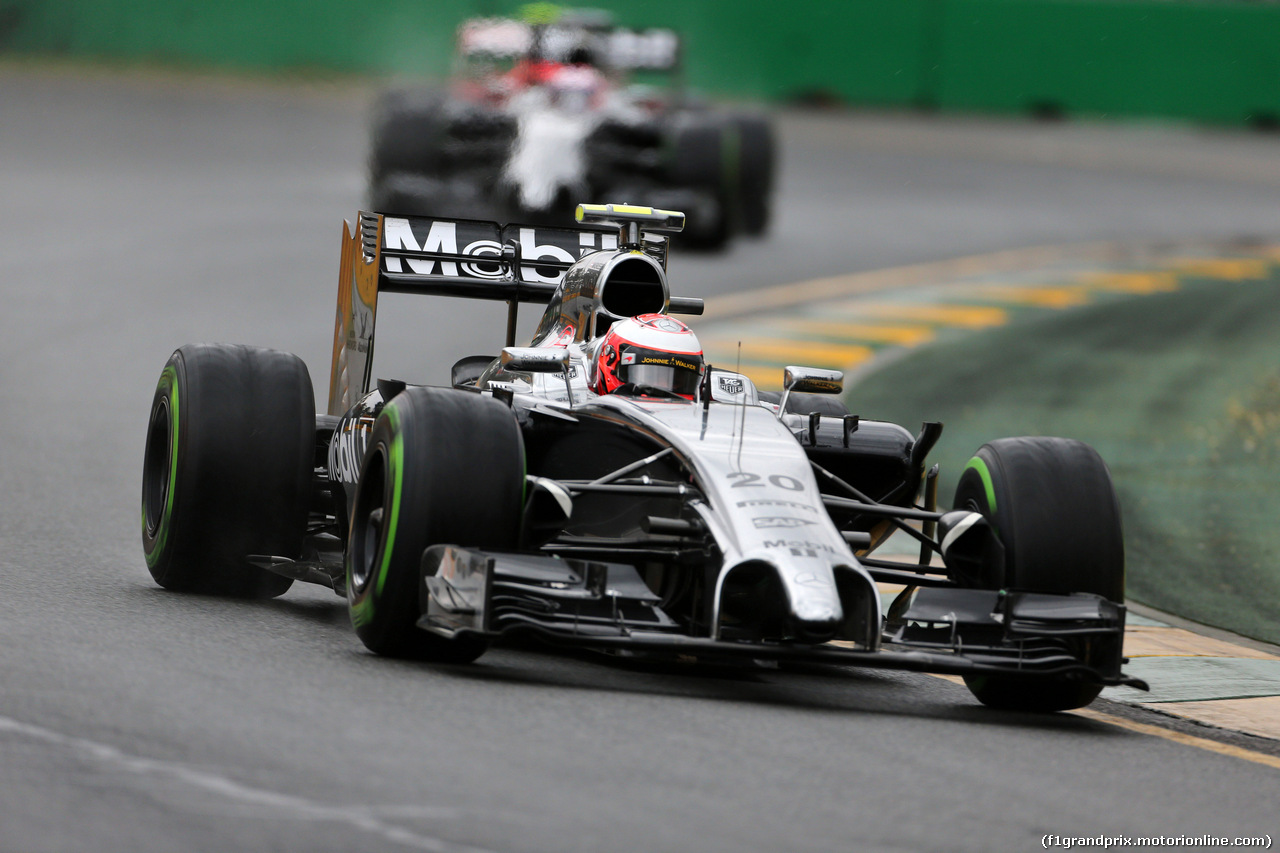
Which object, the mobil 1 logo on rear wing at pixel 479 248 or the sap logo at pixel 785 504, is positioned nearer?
the sap logo at pixel 785 504

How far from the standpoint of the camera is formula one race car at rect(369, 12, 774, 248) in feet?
71.1

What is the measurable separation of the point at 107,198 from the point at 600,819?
843 inches

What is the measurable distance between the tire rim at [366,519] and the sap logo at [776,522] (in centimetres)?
152

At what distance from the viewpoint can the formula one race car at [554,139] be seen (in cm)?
2166

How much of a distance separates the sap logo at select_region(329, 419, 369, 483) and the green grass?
4.60 metres

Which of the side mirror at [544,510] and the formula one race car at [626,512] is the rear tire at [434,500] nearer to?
the formula one race car at [626,512]

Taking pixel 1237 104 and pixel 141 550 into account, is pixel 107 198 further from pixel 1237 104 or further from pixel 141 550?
pixel 1237 104

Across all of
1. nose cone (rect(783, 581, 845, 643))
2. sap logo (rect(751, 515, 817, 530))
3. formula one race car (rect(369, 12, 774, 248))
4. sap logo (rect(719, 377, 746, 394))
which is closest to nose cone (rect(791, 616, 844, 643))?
nose cone (rect(783, 581, 845, 643))

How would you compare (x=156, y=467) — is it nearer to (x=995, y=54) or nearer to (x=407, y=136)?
(x=407, y=136)

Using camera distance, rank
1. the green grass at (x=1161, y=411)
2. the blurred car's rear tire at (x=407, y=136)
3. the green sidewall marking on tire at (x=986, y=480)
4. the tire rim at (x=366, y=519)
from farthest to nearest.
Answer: the blurred car's rear tire at (x=407, y=136)
the green grass at (x=1161, y=411)
the green sidewall marking on tire at (x=986, y=480)
the tire rim at (x=366, y=519)

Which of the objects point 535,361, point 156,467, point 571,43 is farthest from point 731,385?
point 571,43

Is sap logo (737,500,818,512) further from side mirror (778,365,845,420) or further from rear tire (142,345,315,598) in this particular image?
rear tire (142,345,315,598)

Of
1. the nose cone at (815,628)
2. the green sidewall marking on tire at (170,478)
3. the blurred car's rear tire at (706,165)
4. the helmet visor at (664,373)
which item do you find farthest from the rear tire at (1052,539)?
the blurred car's rear tire at (706,165)

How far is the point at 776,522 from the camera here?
7.19 meters
